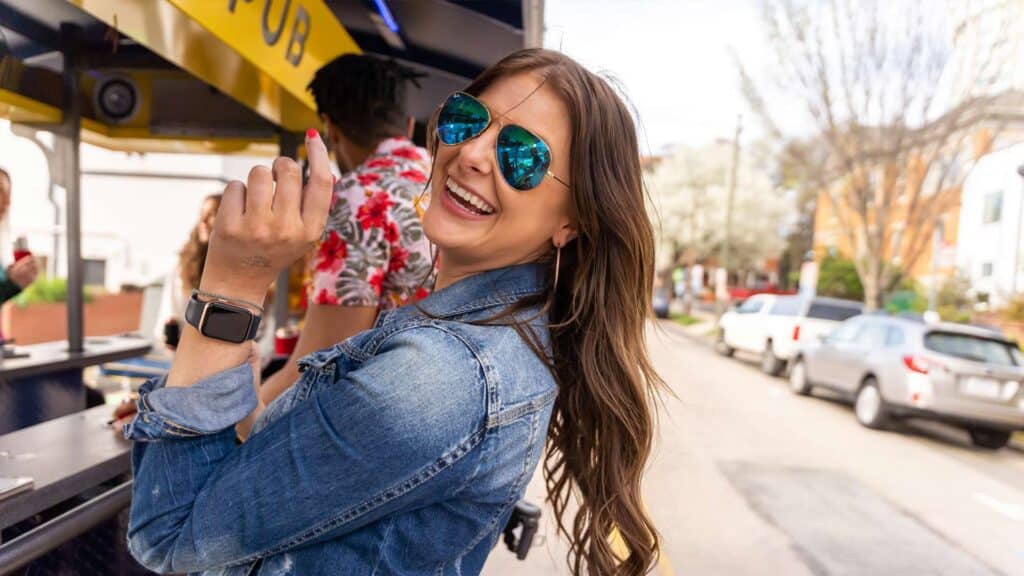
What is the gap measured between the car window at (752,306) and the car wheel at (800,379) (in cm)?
332

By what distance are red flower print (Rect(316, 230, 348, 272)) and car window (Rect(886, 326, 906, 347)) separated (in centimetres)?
939

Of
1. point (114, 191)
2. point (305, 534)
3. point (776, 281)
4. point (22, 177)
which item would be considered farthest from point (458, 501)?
point (776, 281)

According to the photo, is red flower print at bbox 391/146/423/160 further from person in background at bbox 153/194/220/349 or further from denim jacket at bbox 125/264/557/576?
person in background at bbox 153/194/220/349

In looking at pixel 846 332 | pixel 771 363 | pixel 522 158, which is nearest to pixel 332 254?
pixel 522 158

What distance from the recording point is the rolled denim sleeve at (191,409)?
0.93m

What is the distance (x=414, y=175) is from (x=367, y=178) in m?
0.14

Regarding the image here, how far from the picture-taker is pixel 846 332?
11.0 m

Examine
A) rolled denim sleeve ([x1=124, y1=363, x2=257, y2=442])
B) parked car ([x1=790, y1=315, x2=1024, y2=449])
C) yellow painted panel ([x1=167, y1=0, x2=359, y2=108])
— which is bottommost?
parked car ([x1=790, y1=315, x2=1024, y2=449])

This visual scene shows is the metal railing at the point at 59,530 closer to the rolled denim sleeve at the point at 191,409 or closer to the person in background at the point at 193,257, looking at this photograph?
the rolled denim sleeve at the point at 191,409

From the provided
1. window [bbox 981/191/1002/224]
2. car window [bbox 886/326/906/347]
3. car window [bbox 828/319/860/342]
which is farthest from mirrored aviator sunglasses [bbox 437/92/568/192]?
window [bbox 981/191/1002/224]

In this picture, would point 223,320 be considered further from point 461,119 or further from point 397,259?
point 397,259

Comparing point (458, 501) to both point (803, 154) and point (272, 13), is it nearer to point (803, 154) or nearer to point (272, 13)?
point (272, 13)

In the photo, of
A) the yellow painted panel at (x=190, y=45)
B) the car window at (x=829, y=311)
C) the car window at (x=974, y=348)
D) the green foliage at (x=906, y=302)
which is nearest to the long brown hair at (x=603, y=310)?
the yellow painted panel at (x=190, y=45)

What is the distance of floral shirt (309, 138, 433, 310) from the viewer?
5.94 ft
